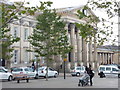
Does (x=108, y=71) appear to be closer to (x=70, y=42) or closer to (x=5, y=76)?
(x=5, y=76)

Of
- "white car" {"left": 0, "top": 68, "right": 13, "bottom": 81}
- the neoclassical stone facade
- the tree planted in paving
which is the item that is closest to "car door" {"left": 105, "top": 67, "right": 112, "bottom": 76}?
the neoclassical stone facade

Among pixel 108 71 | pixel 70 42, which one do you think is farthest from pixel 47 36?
pixel 70 42

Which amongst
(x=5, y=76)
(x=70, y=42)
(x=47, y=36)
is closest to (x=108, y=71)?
(x=47, y=36)

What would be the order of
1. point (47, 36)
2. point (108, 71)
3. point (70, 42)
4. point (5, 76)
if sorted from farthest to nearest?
1. point (70, 42)
2. point (108, 71)
3. point (47, 36)
4. point (5, 76)

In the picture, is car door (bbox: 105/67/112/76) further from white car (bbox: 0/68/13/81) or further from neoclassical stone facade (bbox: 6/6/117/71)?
white car (bbox: 0/68/13/81)

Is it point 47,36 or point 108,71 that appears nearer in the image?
point 47,36

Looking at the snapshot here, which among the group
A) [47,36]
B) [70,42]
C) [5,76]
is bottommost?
[5,76]

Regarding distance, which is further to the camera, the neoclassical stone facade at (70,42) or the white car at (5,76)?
the neoclassical stone facade at (70,42)

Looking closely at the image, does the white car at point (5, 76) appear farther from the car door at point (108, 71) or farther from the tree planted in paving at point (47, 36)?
the car door at point (108, 71)

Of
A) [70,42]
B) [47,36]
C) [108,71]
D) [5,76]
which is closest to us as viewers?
[5,76]

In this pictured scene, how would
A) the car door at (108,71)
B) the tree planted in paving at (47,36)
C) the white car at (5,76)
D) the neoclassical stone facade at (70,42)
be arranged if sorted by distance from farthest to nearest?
the neoclassical stone facade at (70,42)
the car door at (108,71)
the tree planted in paving at (47,36)
the white car at (5,76)

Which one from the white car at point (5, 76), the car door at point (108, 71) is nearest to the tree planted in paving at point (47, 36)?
the white car at point (5, 76)

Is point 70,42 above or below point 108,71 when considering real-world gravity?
above

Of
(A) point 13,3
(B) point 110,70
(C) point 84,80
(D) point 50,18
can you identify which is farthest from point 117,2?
(B) point 110,70
